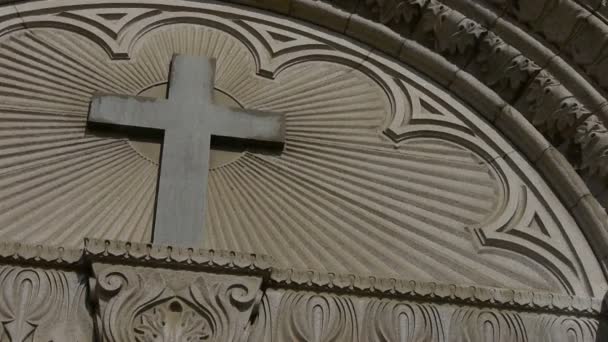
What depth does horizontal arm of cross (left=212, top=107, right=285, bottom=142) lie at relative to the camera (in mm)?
5605

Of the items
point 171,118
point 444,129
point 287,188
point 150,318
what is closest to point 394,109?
point 444,129

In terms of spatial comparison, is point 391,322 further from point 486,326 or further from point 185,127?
point 185,127

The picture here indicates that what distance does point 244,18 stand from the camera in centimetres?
618

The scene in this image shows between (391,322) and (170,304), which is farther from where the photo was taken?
(391,322)

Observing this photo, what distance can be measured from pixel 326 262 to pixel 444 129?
3.52 feet

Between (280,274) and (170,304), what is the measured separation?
52 centimetres

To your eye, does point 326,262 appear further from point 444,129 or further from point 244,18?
point 244,18

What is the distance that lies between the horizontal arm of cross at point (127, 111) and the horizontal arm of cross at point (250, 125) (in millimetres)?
288

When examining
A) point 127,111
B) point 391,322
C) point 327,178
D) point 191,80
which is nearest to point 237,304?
point 391,322

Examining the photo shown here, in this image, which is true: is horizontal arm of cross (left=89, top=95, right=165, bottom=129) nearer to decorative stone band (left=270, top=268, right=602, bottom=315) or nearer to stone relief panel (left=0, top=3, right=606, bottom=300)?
stone relief panel (left=0, top=3, right=606, bottom=300)

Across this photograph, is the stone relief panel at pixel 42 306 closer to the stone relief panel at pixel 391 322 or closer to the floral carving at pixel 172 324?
the floral carving at pixel 172 324

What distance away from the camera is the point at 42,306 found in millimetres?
4816

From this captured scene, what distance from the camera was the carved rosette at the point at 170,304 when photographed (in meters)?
4.75

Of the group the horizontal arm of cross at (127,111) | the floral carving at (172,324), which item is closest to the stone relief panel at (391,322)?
the floral carving at (172,324)
